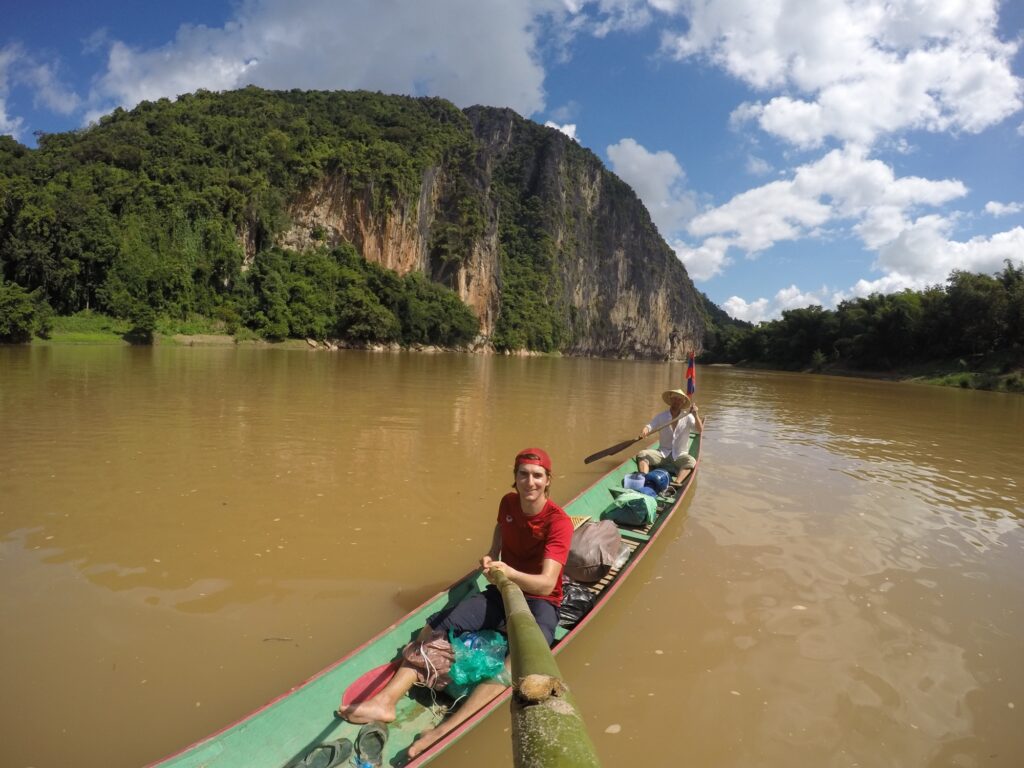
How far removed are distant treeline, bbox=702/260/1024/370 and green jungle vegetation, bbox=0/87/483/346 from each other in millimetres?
40171

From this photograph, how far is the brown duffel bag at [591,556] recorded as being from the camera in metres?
4.35

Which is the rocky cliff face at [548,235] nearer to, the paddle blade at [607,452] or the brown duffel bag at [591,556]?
the paddle blade at [607,452]

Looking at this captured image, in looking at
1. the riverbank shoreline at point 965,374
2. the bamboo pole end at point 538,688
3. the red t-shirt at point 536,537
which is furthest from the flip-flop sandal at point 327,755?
the riverbank shoreline at point 965,374

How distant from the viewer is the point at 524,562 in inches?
131

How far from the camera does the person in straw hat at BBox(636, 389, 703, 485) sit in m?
7.65

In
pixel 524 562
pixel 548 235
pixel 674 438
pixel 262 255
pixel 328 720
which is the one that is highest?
pixel 548 235

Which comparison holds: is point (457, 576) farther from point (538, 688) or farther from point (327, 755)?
point (538, 688)

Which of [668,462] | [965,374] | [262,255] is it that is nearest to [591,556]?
[668,462]

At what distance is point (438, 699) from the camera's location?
2896mm

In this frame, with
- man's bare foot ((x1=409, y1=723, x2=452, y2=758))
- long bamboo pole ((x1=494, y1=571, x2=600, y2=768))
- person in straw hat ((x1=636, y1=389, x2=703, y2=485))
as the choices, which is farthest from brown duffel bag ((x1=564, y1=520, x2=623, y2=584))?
person in straw hat ((x1=636, y1=389, x2=703, y2=485))

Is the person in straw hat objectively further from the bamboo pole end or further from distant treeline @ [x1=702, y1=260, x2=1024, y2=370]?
distant treeline @ [x1=702, y1=260, x2=1024, y2=370]

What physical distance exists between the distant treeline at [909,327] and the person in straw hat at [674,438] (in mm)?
42397

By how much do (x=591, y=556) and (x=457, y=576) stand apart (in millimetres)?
1132

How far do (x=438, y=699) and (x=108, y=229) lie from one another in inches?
1920
